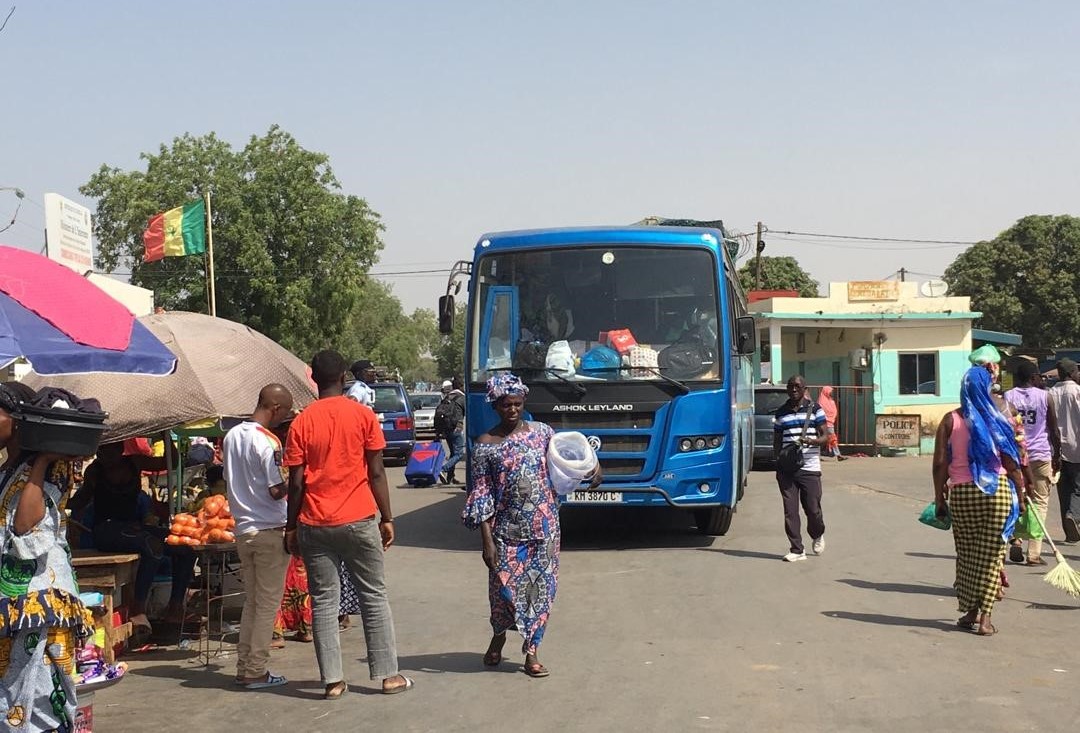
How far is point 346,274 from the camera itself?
41188 millimetres

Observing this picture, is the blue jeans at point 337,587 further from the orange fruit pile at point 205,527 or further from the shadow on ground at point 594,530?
the shadow on ground at point 594,530

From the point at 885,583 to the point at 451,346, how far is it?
356 ft

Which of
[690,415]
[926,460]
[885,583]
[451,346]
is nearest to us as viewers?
[885,583]

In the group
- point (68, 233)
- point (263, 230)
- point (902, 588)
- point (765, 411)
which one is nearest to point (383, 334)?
point (263, 230)

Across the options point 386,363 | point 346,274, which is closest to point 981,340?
point 346,274

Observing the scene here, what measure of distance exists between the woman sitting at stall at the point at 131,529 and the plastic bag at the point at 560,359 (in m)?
4.75

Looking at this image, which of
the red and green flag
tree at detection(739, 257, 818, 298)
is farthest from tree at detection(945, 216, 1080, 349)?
the red and green flag

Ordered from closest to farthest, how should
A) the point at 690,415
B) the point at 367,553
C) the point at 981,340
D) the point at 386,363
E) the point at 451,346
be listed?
the point at 367,553, the point at 690,415, the point at 981,340, the point at 386,363, the point at 451,346

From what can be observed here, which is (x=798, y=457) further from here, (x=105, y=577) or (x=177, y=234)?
(x=177, y=234)

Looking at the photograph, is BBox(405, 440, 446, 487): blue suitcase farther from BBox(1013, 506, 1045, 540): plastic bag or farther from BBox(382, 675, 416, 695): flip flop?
BBox(382, 675, 416, 695): flip flop

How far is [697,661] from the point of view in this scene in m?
7.32

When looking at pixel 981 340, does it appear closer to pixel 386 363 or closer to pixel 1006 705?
pixel 1006 705

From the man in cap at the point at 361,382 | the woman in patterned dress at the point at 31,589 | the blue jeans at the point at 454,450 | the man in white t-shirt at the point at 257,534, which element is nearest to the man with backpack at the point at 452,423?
the blue jeans at the point at 454,450

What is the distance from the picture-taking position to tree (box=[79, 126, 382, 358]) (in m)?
40.6
